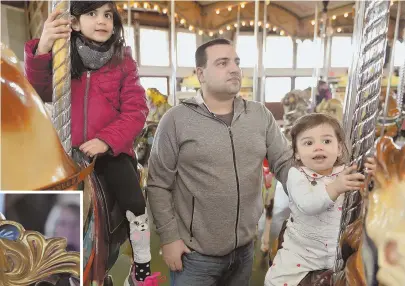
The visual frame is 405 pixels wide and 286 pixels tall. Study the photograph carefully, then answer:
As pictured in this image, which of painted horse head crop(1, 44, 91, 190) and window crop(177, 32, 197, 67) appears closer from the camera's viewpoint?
painted horse head crop(1, 44, 91, 190)

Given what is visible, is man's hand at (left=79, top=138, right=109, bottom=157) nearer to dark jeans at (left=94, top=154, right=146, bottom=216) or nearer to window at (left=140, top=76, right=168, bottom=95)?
dark jeans at (left=94, top=154, right=146, bottom=216)

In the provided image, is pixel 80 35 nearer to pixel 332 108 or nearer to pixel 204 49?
pixel 204 49

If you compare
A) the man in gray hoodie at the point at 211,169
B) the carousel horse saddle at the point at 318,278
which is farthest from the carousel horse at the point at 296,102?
the carousel horse saddle at the point at 318,278

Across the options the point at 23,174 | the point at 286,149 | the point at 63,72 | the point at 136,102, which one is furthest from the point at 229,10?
the point at 23,174

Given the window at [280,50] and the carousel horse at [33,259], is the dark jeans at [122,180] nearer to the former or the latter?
the carousel horse at [33,259]

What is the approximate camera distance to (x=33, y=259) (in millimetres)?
648

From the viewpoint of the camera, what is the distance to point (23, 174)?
0.65m

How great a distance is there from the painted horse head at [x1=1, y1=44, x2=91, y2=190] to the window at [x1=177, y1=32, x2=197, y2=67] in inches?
67.1

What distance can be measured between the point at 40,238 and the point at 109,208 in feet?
1.47

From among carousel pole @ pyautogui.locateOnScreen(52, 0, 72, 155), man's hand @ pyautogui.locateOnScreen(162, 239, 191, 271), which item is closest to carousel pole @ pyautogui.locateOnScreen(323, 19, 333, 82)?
man's hand @ pyautogui.locateOnScreen(162, 239, 191, 271)

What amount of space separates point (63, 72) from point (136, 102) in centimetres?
24

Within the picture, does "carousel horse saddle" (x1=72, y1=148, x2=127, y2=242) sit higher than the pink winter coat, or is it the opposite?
the pink winter coat

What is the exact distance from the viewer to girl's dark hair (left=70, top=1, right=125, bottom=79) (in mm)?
869

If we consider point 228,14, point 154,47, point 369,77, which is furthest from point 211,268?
point 228,14
